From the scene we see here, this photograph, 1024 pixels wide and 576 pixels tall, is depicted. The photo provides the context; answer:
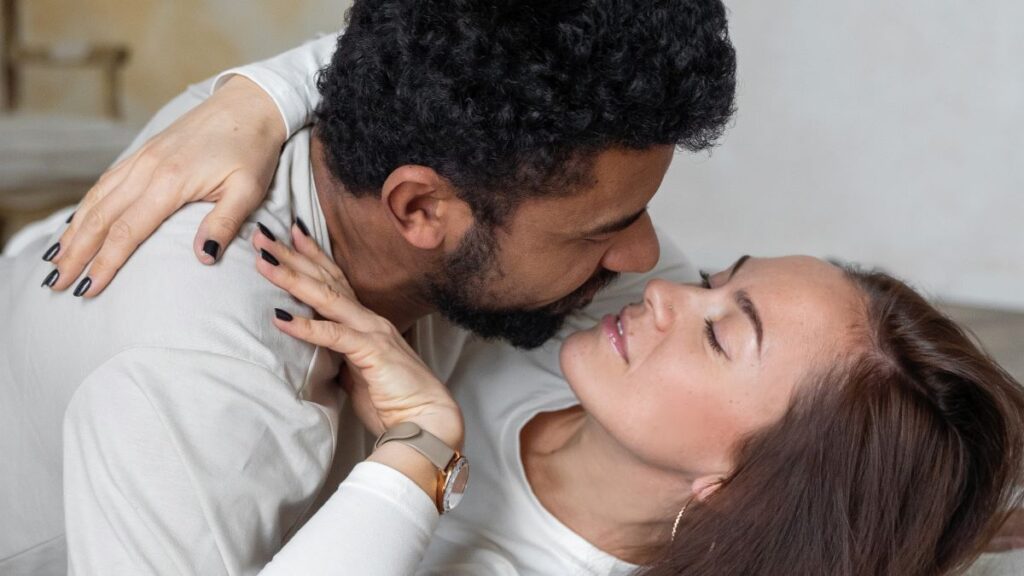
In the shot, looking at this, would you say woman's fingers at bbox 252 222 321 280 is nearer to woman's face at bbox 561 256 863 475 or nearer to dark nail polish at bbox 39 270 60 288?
dark nail polish at bbox 39 270 60 288

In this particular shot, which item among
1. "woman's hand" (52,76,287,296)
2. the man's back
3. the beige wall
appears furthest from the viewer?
the beige wall

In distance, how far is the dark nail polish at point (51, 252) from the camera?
132cm

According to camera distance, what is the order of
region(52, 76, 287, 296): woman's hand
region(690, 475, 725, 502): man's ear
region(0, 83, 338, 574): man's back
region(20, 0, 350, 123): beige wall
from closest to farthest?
region(0, 83, 338, 574): man's back < region(52, 76, 287, 296): woman's hand < region(690, 475, 725, 502): man's ear < region(20, 0, 350, 123): beige wall

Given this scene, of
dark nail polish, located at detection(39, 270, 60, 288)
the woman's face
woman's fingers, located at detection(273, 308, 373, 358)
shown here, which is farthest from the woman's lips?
dark nail polish, located at detection(39, 270, 60, 288)

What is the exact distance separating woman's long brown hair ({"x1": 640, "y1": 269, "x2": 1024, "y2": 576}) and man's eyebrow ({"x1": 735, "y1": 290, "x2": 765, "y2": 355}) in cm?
9

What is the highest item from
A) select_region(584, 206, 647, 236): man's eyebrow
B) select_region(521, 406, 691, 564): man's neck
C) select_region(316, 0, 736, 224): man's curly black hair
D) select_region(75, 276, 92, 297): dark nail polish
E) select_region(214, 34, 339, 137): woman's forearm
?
select_region(316, 0, 736, 224): man's curly black hair

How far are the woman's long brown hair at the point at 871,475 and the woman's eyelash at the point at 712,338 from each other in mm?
114

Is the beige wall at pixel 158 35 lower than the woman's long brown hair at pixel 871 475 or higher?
lower

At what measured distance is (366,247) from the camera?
1.47m

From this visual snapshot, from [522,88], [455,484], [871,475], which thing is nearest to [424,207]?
[522,88]

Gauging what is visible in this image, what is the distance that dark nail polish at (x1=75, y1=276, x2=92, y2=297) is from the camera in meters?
1.23

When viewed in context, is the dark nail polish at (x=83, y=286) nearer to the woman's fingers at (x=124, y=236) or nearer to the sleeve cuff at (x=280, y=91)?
the woman's fingers at (x=124, y=236)

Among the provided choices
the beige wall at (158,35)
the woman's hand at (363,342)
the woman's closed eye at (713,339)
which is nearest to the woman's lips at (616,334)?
the woman's closed eye at (713,339)

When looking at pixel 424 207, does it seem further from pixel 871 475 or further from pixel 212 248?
pixel 871 475
